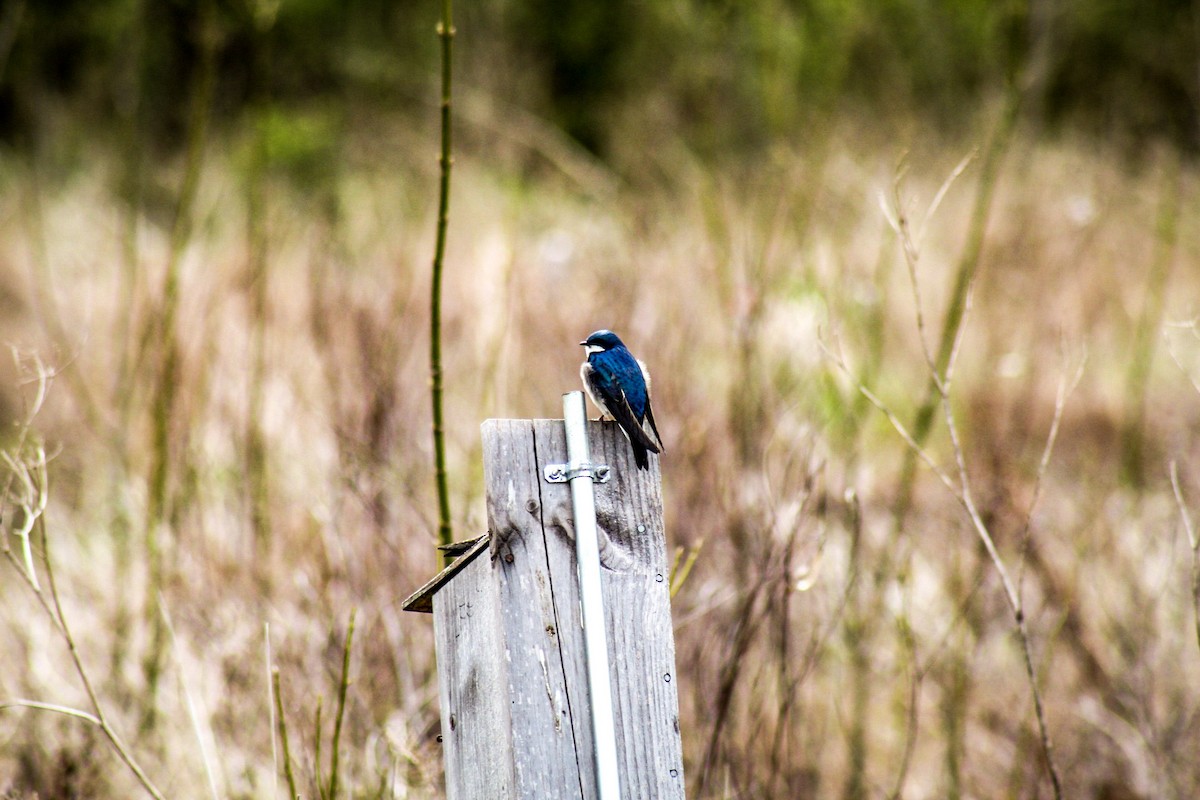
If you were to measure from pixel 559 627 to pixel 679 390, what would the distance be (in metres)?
2.62

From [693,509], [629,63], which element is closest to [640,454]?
[693,509]

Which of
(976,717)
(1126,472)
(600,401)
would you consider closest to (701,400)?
(976,717)

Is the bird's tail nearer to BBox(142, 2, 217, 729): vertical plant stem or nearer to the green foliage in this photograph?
BBox(142, 2, 217, 729): vertical plant stem

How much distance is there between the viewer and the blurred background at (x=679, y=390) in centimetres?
285

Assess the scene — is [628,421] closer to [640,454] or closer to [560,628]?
[640,454]

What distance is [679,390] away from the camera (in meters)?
3.94

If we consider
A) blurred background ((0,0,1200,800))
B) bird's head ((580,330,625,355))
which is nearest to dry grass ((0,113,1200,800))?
blurred background ((0,0,1200,800))

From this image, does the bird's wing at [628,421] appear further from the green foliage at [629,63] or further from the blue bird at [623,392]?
the green foliage at [629,63]

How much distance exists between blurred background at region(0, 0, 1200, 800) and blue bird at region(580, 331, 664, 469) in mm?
558

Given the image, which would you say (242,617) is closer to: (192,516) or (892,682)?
(192,516)

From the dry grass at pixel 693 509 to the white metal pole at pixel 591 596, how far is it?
0.69m

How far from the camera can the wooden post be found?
134 cm

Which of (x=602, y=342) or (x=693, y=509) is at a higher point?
(x=602, y=342)

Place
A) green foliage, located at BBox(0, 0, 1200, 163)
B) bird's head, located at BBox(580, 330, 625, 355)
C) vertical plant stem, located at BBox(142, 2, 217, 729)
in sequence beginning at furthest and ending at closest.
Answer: green foliage, located at BBox(0, 0, 1200, 163), vertical plant stem, located at BBox(142, 2, 217, 729), bird's head, located at BBox(580, 330, 625, 355)
